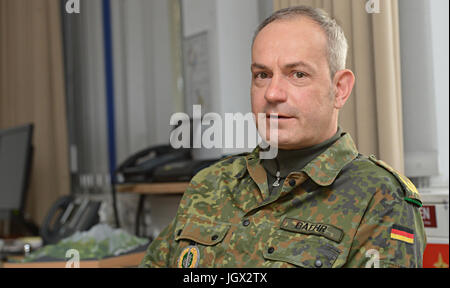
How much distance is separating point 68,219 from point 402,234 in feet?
4.84

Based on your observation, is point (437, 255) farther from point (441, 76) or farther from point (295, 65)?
point (295, 65)

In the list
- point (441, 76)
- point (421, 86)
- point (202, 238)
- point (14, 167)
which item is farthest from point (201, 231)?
point (14, 167)

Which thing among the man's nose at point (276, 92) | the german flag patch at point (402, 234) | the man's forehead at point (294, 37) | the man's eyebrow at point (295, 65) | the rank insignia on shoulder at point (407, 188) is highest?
the man's forehead at point (294, 37)

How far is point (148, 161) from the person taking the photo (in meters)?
1.63

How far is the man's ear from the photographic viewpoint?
60 centimetres

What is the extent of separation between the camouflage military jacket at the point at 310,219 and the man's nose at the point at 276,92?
0.43 feet

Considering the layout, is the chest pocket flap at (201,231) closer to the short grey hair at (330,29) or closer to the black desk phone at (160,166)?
the short grey hair at (330,29)

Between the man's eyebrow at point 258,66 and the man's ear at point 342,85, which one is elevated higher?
the man's eyebrow at point 258,66

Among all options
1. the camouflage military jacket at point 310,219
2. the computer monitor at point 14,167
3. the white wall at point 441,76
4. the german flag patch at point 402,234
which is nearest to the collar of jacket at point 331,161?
the camouflage military jacket at point 310,219

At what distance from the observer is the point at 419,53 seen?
0.87m

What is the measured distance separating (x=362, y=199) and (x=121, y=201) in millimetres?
1444

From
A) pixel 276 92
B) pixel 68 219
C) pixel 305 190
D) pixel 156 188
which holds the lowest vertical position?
pixel 68 219

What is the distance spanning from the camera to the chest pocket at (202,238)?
704mm
